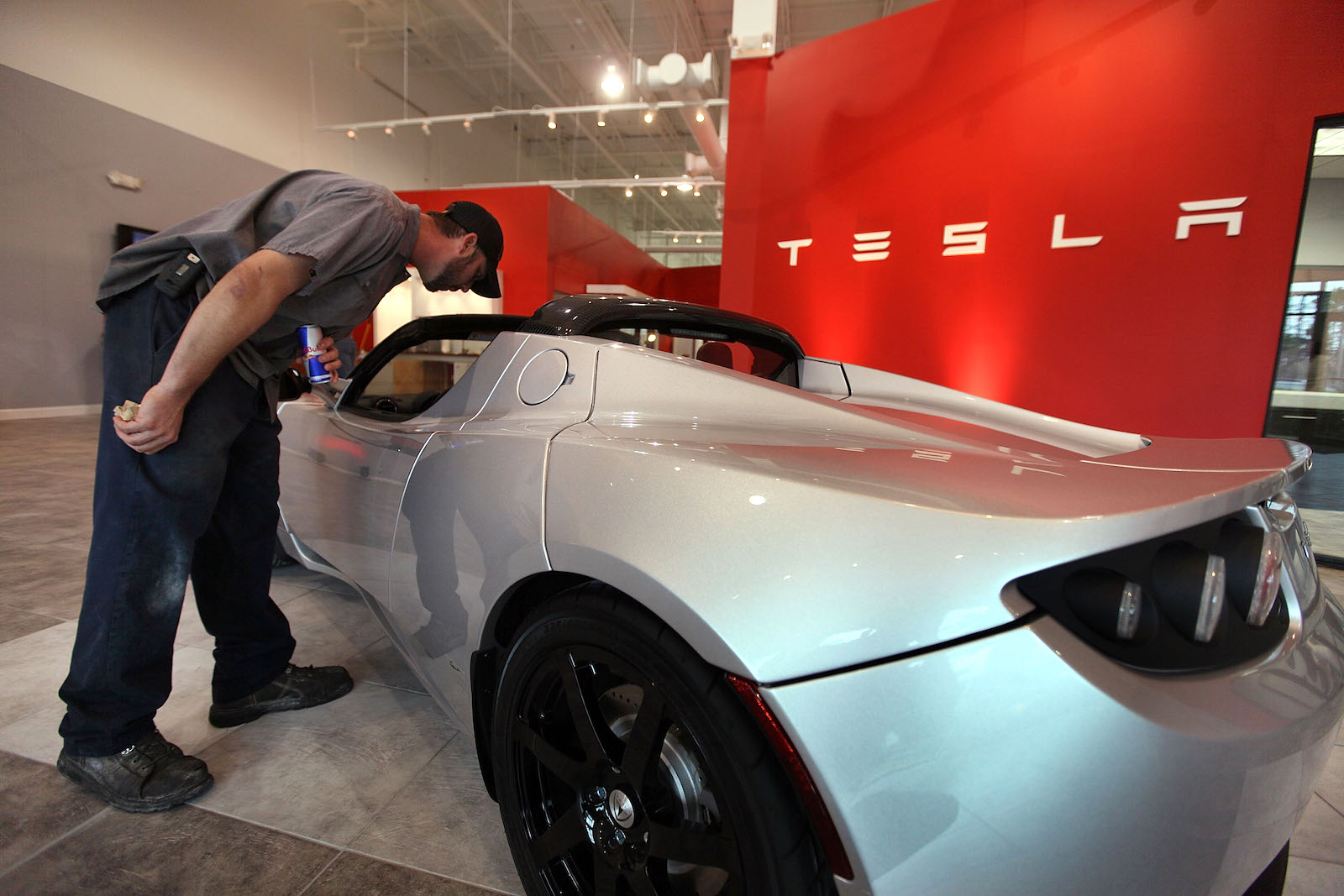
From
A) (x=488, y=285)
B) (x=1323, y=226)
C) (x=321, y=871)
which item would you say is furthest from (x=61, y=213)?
(x=1323, y=226)

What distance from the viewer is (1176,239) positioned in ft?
13.8

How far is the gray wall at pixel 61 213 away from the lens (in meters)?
7.49

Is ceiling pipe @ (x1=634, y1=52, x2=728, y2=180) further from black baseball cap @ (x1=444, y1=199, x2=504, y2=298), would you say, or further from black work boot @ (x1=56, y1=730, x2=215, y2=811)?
black work boot @ (x1=56, y1=730, x2=215, y2=811)

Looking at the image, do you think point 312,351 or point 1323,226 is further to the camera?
point 1323,226

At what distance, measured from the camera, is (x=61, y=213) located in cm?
793

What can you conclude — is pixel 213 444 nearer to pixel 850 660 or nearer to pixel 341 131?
pixel 850 660

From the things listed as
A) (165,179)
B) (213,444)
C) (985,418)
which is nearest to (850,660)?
(985,418)

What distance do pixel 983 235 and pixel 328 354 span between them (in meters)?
4.74

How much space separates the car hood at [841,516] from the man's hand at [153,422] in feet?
2.98

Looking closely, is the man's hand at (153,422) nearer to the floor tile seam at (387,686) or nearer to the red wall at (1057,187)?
the floor tile seam at (387,686)

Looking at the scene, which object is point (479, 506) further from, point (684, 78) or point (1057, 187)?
point (684, 78)

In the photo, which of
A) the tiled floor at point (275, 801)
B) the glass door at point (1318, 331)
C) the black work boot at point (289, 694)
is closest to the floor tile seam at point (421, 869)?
the tiled floor at point (275, 801)

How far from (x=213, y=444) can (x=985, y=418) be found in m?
1.78

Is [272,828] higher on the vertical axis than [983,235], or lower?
lower
